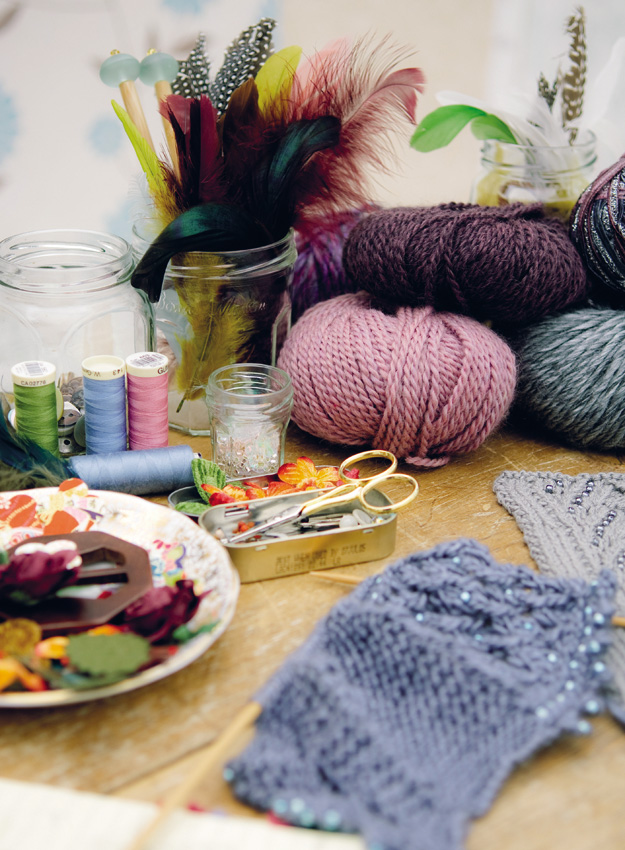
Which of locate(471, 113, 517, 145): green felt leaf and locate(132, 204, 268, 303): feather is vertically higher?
locate(471, 113, 517, 145): green felt leaf

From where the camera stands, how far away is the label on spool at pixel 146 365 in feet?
2.37

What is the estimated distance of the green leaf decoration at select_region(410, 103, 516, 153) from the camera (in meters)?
0.90

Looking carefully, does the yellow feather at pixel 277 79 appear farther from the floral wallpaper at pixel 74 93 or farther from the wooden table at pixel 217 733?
the wooden table at pixel 217 733

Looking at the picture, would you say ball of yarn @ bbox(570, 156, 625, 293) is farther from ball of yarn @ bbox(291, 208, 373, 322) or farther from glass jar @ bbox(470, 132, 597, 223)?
ball of yarn @ bbox(291, 208, 373, 322)

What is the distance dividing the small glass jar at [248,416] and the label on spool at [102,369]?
84 mm

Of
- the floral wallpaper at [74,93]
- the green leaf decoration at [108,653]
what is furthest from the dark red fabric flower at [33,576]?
the floral wallpaper at [74,93]

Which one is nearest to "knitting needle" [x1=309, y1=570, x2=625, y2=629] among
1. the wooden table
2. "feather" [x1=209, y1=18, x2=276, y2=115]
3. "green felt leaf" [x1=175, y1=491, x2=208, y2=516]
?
the wooden table

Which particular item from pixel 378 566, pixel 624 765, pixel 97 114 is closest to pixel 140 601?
pixel 378 566

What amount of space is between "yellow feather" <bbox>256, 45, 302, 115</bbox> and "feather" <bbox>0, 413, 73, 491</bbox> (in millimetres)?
385

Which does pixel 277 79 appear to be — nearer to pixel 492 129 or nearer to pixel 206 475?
pixel 492 129

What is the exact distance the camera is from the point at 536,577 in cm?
57

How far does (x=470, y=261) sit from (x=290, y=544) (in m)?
0.33

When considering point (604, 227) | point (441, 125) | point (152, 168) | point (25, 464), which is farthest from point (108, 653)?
point (441, 125)

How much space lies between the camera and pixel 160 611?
0.50m
